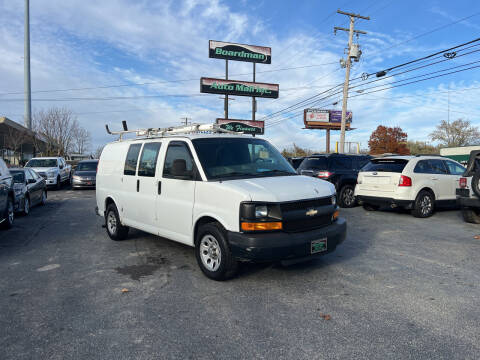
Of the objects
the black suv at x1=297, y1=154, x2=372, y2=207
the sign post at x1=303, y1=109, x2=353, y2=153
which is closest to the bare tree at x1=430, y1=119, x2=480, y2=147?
the sign post at x1=303, y1=109, x2=353, y2=153

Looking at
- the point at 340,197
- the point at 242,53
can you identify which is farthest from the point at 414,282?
the point at 242,53

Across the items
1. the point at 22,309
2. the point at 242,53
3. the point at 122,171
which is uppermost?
the point at 242,53

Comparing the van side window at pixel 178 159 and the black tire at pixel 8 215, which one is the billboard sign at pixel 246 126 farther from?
the van side window at pixel 178 159

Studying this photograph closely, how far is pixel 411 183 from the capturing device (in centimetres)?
962

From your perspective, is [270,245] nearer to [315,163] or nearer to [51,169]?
[315,163]

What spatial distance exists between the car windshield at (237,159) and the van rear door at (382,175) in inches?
206

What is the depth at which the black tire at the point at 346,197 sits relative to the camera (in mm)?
12008

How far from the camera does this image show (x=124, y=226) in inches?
277

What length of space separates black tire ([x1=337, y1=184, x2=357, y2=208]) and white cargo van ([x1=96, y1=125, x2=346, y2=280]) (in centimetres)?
661

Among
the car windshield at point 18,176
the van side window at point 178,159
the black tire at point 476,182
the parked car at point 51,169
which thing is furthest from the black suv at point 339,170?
the parked car at point 51,169

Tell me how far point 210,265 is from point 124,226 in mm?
2927

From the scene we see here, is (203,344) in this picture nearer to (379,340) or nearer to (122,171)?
(379,340)

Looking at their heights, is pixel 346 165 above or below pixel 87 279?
above

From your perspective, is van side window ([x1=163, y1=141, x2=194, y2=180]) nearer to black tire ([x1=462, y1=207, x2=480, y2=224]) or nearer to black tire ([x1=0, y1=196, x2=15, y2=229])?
black tire ([x1=0, y1=196, x2=15, y2=229])
